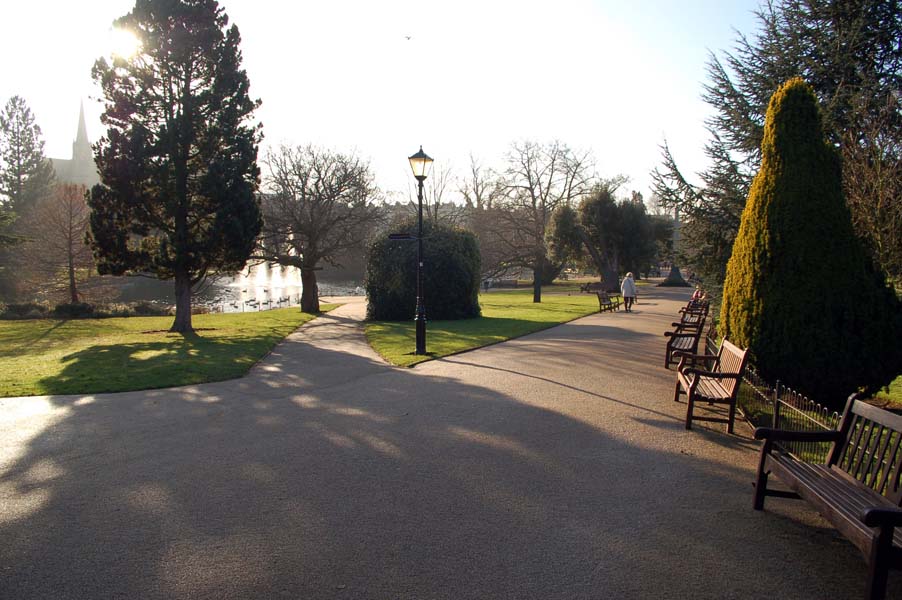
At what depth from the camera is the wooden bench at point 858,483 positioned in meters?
3.20

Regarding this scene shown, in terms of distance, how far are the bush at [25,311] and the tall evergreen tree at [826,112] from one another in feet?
100

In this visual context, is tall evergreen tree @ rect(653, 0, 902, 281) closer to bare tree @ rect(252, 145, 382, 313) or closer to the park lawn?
the park lawn

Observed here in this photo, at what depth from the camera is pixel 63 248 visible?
3428 cm

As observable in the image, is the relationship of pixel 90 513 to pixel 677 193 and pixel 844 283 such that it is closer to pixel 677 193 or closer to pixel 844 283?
pixel 844 283

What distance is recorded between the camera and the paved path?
3588 millimetres

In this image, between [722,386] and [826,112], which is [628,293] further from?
[722,386]

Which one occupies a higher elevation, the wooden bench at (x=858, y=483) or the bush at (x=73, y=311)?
the wooden bench at (x=858, y=483)

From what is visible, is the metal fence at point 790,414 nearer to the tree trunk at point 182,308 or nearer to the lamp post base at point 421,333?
the lamp post base at point 421,333

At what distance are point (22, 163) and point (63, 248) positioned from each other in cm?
3103

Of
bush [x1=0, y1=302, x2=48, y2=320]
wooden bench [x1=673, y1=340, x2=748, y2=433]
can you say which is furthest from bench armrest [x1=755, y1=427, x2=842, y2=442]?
bush [x1=0, y1=302, x2=48, y2=320]

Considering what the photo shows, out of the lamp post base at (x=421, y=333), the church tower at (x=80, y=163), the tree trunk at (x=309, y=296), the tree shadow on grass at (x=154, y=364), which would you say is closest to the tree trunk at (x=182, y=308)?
the tree shadow on grass at (x=154, y=364)

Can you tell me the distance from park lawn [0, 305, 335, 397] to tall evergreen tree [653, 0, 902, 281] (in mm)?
10923

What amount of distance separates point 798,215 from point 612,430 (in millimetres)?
4021

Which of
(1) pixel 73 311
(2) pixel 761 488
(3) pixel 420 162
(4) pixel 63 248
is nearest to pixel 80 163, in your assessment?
(4) pixel 63 248
